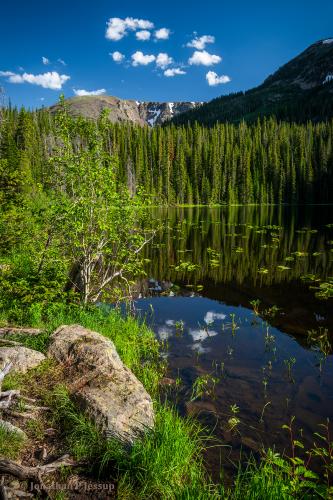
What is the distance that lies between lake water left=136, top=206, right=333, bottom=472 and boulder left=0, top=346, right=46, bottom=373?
328 centimetres

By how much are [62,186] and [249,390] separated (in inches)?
356

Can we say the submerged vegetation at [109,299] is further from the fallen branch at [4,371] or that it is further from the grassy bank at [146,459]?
the fallen branch at [4,371]

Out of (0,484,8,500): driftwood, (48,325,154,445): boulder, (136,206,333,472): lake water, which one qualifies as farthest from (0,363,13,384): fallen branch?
(136,206,333,472): lake water

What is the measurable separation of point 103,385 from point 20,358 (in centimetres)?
180

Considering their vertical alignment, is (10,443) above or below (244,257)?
above

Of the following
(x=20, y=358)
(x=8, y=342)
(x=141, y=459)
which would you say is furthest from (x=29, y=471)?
(x=8, y=342)

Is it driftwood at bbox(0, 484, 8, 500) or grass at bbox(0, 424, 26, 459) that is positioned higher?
driftwood at bbox(0, 484, 8, 500)

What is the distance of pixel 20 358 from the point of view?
6.55 m

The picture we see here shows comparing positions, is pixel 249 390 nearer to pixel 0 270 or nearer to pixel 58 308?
pixel 58 308

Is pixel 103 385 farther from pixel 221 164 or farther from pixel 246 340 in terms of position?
pixel 221 164

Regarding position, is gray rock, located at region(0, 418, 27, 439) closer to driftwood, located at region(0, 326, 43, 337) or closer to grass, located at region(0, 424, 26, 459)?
grass, located at region(0, 424, 26, 459)

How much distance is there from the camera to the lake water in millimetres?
7230

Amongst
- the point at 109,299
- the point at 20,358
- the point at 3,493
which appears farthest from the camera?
the point at 109,299

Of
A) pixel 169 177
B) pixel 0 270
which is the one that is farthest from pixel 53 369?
pixel 169 177
